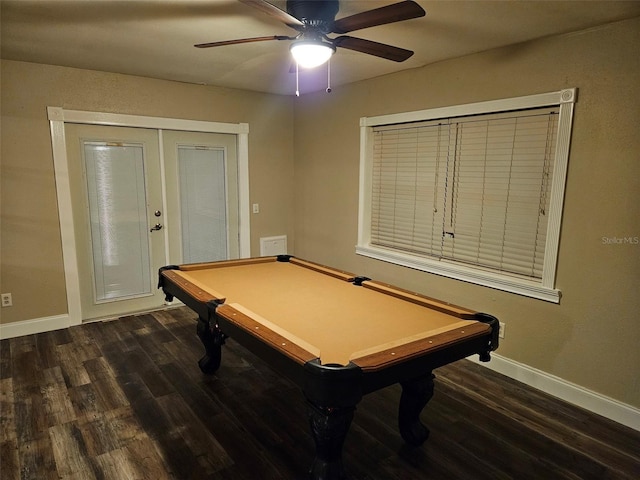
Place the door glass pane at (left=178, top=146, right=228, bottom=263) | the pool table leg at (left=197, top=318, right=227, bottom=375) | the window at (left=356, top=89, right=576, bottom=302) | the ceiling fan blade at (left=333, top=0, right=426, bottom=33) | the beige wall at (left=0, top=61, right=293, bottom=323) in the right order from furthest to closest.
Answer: the door glass pane at (left=178, top=146, right=228, bottom=263) < the beige wall at (left=0, top=61, right=293, bottom=323) < the pool table leg at (left=197, top=318, right=227, bottom=375) < the window at (left=356, top=89, right=576, bottom=302) < the ceiling fan blade at (left=333, top=0, right=426, bottom=33)

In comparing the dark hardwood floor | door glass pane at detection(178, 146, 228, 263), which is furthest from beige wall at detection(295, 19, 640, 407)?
door glass pane at detection(178, 146, 228, 263)

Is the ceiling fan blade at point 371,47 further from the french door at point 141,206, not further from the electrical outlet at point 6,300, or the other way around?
the electrical outlet at point 6,300

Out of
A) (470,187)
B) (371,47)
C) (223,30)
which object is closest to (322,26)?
(371,47)

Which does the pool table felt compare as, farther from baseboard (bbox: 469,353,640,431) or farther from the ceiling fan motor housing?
the ceiling fan motor housing

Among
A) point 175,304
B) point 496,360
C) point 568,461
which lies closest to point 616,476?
point 568,461

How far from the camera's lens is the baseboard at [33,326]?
3537 millimetres

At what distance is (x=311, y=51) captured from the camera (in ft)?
6.97

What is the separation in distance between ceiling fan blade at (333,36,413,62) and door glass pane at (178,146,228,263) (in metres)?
2.63

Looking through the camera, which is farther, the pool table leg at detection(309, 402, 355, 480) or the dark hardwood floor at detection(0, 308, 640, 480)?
the dark hardwood floor at detection(0, 308, 640, 480)

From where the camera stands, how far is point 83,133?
3.71 metres

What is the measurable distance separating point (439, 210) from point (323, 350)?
210 centimetres

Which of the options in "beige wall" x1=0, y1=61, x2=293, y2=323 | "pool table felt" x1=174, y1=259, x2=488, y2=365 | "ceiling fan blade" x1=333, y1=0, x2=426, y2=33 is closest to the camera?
"ceiling fan blade" x1=333, y1=0, x2=426, y2=33

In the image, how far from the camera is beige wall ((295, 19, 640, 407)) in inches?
92.4

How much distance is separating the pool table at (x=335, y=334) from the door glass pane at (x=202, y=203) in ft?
4.92
